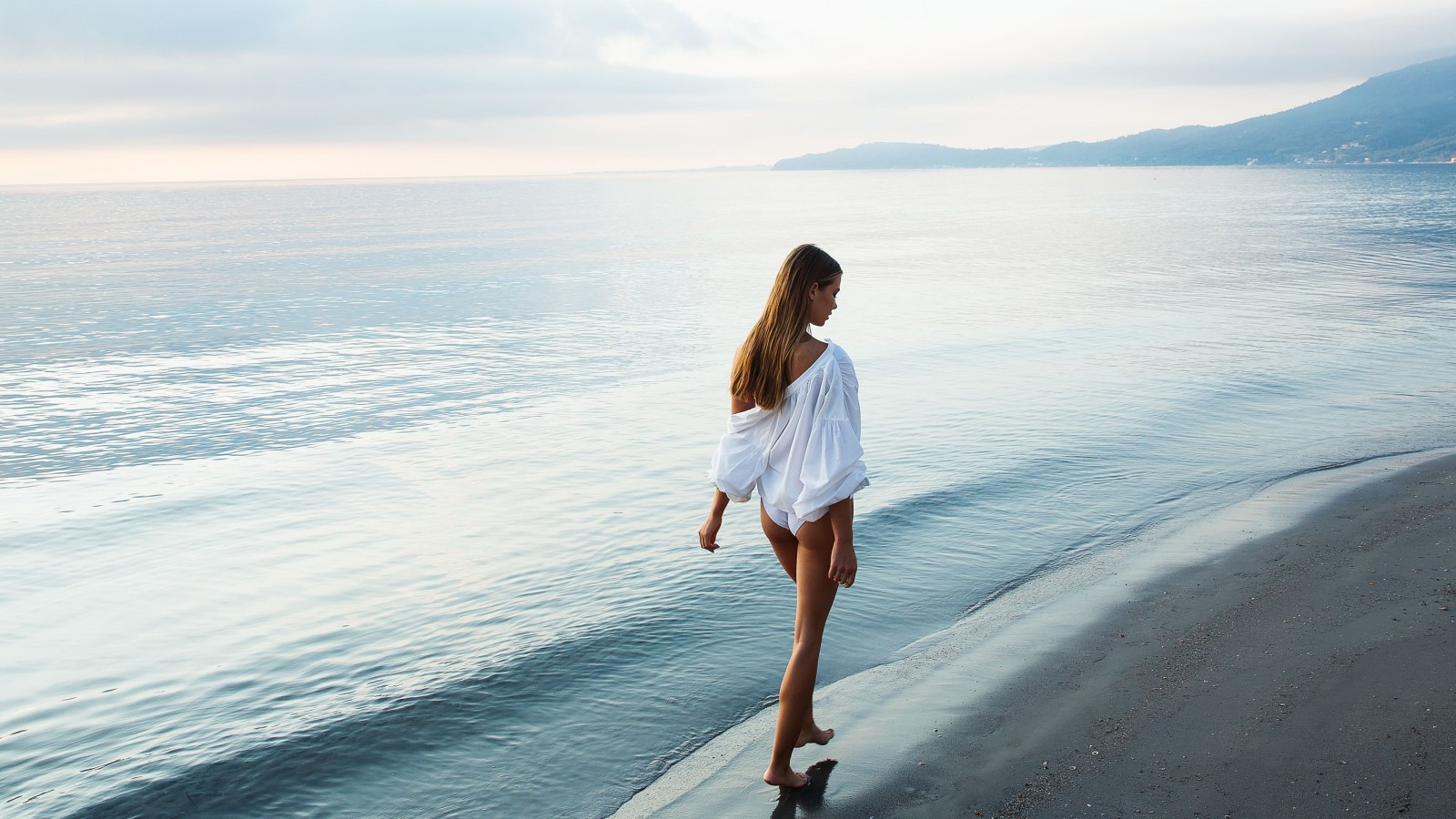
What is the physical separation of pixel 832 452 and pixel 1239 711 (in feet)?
8.82

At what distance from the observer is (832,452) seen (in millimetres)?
4266

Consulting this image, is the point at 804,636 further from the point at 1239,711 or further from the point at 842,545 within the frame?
the point at 1239,711

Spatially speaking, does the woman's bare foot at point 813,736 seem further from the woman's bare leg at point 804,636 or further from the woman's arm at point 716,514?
the woman's arm at point 716,514

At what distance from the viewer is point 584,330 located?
83.9 feet

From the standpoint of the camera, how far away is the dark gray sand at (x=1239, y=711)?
4.44 meters

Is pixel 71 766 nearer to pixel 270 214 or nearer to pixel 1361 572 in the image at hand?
pixel 1361 572

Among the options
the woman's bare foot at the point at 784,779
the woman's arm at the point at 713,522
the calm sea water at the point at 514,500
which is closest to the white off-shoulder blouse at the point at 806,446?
the woman's arm at the point at 713,522

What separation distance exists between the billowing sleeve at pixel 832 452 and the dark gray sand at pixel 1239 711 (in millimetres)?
1453

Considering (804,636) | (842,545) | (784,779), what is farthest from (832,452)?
(784,779)

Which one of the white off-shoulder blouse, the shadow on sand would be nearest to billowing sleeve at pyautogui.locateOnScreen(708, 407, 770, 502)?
the white off-shoulder blouse

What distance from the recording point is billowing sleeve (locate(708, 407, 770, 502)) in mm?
4520

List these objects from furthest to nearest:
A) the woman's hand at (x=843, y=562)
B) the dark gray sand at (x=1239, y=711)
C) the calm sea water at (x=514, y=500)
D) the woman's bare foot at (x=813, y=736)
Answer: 1. the calm sea water at (x=514, y=500)
2. the woman's bare foot at (x=813, y=736)
3. the dark gray sand at (x=1239, y=711)
4. the woman's hand at (x=843, y=562)

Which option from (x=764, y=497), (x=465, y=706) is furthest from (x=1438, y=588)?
(x=465, y=706)

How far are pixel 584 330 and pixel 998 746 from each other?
69.8ft
